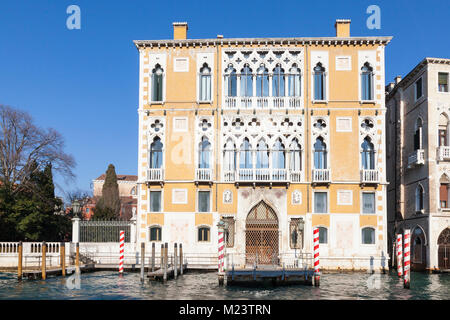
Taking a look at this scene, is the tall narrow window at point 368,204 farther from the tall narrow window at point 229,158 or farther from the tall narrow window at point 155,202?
the tall narrow window at point 155,202

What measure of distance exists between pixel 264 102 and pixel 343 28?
5024 millimetres

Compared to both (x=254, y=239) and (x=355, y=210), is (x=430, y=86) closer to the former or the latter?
(x=355, y=210)

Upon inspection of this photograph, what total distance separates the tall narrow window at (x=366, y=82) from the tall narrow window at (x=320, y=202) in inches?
185

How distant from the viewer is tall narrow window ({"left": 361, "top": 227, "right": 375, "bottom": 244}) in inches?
982

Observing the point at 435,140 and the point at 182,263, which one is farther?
the point at 435,140

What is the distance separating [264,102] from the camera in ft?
84.5

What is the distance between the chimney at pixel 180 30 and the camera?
2667 centimetres

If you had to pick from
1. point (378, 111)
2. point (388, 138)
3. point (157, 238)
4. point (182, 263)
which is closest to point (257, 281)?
point (182, 263)

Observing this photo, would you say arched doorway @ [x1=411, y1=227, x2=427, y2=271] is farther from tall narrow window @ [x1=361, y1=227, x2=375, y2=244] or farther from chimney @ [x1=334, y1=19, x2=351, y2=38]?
chimney @ [x1=334, y1=19, x2=351, y2=38]

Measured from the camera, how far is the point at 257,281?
65.3 ft

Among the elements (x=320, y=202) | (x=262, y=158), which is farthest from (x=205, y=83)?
(x=320, y=202)

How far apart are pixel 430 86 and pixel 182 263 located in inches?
534

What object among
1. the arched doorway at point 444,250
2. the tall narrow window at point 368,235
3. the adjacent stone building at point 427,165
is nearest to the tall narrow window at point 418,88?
the adjacent stone building at point 427,165

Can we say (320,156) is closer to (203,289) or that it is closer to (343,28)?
(343,28)
